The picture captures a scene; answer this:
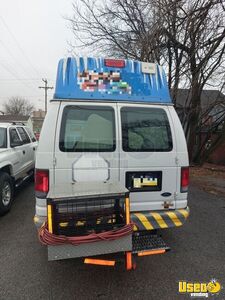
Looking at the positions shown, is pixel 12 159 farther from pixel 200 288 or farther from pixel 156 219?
pixel 200 288

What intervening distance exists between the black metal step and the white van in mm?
151

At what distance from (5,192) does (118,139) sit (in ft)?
11.0

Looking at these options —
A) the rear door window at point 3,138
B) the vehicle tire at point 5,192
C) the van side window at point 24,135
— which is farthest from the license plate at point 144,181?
the van side window at point 24,135

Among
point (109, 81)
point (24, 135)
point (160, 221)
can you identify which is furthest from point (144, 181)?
point (24, 135)

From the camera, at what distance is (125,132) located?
3316 mm

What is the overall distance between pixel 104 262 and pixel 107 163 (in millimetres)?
1204

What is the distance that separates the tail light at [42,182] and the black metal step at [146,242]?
1330 mm

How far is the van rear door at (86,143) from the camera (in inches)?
122

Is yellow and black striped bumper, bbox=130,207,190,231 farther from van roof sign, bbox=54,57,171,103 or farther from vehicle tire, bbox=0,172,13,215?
vehicle tire, bbox=0,172,13,215

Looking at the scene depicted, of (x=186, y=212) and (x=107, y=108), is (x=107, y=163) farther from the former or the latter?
(x=186, y=212)

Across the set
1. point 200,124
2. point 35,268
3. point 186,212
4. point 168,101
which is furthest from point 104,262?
point 200,124

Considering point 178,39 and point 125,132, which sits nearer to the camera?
point 125,132

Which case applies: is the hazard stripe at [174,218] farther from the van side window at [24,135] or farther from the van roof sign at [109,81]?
the van side window at [24,135]

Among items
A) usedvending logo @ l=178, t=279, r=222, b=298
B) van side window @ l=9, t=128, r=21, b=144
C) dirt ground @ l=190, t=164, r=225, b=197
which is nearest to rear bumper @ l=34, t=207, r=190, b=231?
usedvending logo @ l=178, t=279, r=222, b=298
